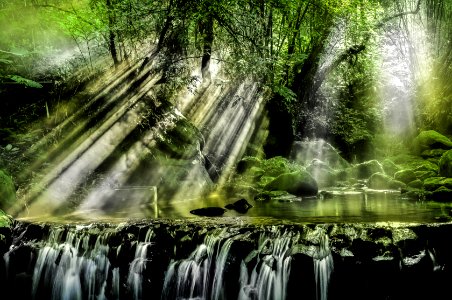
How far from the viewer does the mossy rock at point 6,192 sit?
7.99 m

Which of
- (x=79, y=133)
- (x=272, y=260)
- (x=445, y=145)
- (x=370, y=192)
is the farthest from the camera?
(x=445, y=145)

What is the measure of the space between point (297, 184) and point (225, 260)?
5.64 meters

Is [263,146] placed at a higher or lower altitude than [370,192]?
higher

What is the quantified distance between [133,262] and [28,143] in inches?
207

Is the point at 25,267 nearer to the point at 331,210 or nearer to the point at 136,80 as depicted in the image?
the point at 331,210

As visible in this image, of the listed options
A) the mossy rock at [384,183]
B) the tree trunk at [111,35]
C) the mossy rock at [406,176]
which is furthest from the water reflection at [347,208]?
the tree trunk at [111,35]

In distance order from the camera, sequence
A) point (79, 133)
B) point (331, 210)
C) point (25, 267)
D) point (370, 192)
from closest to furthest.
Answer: point (25, 267), point (331, 210), point (79, 133), point (370, 192)

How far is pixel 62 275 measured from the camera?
22.5 feet

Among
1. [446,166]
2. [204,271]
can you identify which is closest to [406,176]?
[446,166]

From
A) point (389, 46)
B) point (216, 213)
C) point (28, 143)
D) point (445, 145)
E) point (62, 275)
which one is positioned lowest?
point (62, 275)

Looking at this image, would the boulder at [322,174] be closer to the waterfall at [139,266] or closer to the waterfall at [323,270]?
the waterfall at [323,270]

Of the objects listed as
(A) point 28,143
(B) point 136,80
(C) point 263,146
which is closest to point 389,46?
(C) point 263,146

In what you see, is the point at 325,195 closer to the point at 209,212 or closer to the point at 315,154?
the point at 209,212

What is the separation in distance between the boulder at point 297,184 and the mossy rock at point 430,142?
11.1 m
